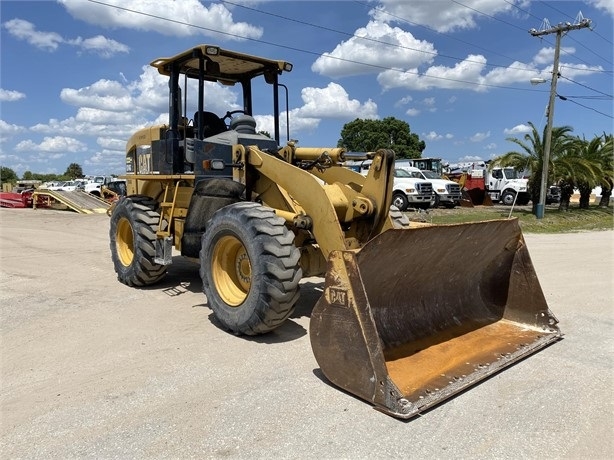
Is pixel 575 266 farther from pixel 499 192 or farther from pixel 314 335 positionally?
pixel 499 192

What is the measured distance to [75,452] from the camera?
9.73 feet

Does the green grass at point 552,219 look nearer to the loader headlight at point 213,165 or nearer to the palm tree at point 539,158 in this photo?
the palm tree at point 539,158

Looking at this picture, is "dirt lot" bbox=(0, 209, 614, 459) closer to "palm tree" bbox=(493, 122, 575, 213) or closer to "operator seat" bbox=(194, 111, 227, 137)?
"operator seat" bbox=(194, 111, 227, 137)

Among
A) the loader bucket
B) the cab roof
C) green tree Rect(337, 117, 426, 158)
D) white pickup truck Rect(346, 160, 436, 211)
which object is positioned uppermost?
green tree Rect(337, 117, 426, 158)

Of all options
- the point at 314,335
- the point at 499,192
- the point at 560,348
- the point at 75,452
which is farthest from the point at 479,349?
the point at 499,192

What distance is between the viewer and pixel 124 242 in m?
7.98

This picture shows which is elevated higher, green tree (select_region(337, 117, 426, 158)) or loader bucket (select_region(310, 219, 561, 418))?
green tree (select_region(337, 117, 426, 158))

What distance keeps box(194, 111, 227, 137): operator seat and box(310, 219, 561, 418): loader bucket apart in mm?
3585

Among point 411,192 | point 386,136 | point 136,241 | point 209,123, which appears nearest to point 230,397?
point 136,241

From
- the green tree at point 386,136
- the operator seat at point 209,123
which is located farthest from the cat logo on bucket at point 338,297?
the green tree at point 386,136

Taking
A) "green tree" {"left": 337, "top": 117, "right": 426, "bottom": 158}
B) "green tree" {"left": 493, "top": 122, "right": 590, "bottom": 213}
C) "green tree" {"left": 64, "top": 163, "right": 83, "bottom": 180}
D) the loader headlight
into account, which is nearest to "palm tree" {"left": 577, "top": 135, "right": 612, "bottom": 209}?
"green tree" {"left": 493, "top": 122, "right": 590, "bottom": 213}

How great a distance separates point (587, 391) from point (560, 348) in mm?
1012

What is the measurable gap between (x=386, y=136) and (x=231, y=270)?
54.3 m

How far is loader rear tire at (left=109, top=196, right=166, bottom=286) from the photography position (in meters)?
6.90
